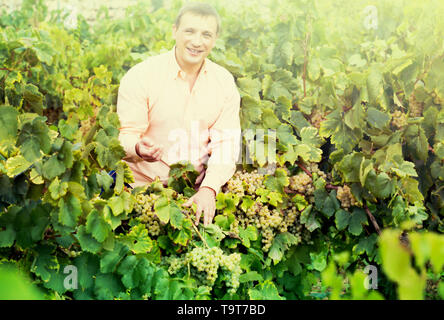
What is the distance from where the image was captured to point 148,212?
217 cm

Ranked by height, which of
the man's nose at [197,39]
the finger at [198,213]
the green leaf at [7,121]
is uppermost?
the man's nose at [197,39]

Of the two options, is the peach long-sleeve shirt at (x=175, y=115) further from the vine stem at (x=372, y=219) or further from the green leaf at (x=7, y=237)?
the green leaf at (x=7, y=237)

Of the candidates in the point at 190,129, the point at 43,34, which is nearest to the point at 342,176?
the point at 190,129

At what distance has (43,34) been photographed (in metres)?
4.14

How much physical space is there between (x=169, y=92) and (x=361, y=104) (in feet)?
3.27

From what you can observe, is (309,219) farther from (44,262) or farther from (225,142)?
(44,262)

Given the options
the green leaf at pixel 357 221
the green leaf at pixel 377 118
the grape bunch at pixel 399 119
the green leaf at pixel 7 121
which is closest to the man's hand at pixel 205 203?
the green leaf at pixel 357 221

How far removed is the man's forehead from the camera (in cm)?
257

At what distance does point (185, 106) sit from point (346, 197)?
90cm

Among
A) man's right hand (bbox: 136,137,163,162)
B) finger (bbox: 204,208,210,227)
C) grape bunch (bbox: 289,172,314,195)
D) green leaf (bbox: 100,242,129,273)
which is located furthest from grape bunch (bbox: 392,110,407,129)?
green leaf (bbox: 100,242,129,273)

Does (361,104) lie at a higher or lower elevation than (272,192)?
higher

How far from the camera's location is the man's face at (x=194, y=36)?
2.57 m
